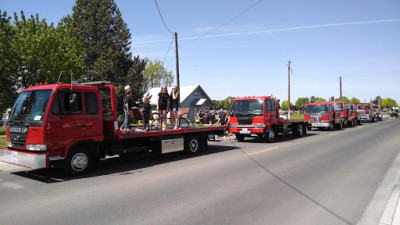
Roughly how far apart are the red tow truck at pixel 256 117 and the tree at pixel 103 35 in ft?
62.7

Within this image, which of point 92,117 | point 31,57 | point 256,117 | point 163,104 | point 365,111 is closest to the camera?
point 92,117

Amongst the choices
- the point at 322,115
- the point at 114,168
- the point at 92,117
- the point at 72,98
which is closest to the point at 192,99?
the point at 322,115

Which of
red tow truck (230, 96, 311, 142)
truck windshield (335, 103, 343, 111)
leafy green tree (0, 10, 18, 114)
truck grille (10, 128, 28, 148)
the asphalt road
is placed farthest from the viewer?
truck windshield (335, 103, 343, 111)

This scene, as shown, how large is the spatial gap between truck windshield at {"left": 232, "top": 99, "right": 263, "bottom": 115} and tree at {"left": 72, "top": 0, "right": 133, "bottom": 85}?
1890cm

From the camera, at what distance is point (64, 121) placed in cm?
698

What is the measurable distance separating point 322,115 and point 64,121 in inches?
797

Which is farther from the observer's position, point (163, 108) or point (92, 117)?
point (163, 108)

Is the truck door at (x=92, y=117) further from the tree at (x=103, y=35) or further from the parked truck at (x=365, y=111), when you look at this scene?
the parked truck at (x=365, y=111)

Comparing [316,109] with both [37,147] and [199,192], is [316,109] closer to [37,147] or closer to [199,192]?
[199,192]

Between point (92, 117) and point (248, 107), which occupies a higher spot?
point (248, 107)

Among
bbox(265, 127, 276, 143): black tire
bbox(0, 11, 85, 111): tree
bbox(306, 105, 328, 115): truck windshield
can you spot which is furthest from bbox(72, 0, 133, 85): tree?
bbox(265, 127, 276, 143): black tire

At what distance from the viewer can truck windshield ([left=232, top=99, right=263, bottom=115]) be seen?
14453 millimetres

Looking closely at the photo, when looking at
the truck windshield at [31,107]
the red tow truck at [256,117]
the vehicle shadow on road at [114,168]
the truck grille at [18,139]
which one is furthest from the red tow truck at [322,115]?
the truck grille at [18,139]

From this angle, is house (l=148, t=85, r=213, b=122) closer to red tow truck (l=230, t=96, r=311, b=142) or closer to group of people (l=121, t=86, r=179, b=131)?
red tow truck (l=230, t=96, r=311, b=142)
